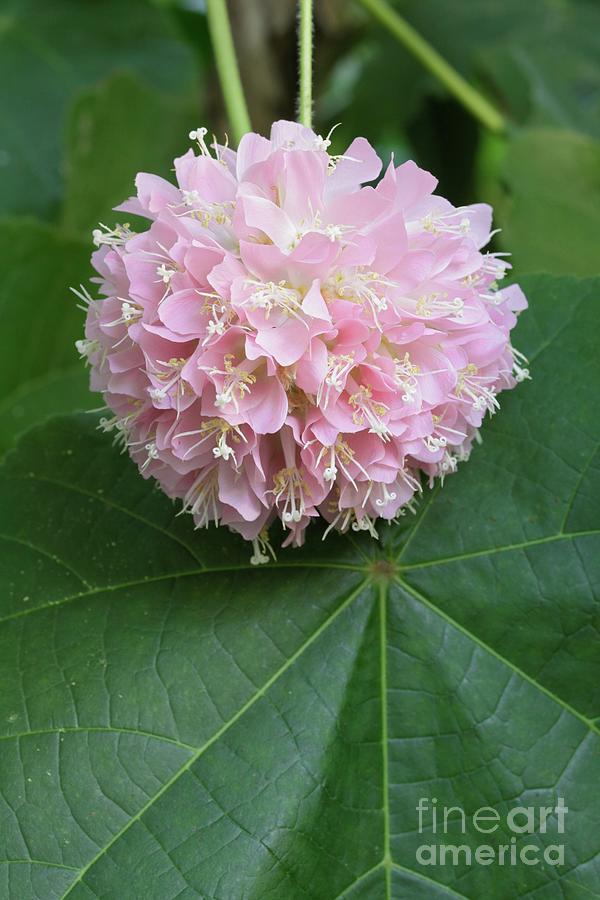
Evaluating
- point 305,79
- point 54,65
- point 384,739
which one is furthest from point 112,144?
point 384,739

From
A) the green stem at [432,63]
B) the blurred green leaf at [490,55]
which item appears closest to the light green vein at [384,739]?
the green stem at [432,63]

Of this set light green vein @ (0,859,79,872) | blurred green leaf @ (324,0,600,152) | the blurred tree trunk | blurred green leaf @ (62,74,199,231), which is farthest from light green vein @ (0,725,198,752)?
blurred green leaf @ (324,0,600,152)

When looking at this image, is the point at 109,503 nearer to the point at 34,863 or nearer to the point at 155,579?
the point at 155,579

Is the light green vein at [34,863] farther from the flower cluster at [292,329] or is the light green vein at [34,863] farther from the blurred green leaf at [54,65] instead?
the blurred green leaf at [54,65]

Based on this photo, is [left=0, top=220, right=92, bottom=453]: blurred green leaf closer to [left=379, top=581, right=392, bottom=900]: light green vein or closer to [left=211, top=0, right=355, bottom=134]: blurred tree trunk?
[left=211, top=0, right=355, bottom=134]: blurred tree trunk

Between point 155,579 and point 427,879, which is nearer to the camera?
point 427,879

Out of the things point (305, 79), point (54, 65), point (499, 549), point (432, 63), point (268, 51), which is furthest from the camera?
point (54, 65)

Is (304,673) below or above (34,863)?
above
